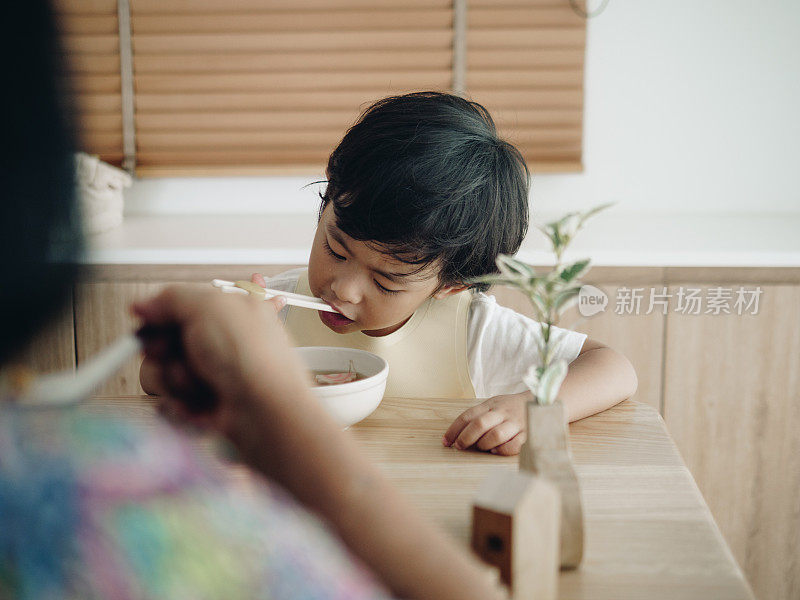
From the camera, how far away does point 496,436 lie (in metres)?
0.81

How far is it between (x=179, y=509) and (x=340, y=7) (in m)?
2.27

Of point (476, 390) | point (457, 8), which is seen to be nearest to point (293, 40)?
point (457, 8)

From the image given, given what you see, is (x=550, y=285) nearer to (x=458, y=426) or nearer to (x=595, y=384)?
(x=458, y=426)

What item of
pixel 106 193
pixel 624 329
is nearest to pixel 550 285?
pixel 624 329

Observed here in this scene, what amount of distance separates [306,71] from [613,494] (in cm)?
197

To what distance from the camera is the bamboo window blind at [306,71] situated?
228 cm

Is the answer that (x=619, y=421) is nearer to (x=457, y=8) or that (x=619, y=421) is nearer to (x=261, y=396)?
(x=261, y=396)

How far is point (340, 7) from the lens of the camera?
2.30m

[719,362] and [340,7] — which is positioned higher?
[340,7]

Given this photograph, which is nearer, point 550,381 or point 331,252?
point 550,381

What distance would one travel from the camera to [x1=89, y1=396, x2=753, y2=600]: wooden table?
562mm

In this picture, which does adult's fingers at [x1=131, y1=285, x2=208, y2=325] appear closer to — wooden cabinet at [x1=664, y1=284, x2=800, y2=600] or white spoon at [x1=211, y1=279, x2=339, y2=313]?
white spoon at [x1=211, y1=279, x2=339, y2=313]

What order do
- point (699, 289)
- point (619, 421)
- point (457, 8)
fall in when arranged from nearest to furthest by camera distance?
point (619, 421)
point (699, 289)
point (457, 8)

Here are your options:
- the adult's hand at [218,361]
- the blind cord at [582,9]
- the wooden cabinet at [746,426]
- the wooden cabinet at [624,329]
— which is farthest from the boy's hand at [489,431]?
the blind cord at [582,9]
